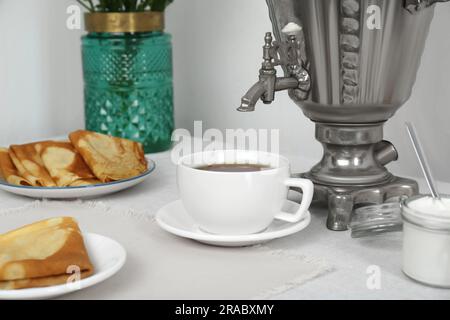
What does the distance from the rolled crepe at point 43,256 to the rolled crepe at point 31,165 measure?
23 centimetres

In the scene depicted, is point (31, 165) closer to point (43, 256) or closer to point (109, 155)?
point (109, 155)

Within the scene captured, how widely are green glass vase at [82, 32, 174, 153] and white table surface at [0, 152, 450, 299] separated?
224 millimetres

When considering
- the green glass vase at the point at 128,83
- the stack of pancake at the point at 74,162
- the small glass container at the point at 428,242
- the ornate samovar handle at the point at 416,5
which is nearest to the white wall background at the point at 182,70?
the green glass vase at the point at 128,83

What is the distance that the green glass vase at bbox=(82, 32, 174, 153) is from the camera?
43.2 inches

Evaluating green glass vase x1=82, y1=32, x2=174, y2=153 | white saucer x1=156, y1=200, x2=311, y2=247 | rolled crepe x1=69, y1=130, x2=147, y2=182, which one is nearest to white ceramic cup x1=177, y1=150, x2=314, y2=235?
white saucer x1=156, y1=200, x2=311, y2=247

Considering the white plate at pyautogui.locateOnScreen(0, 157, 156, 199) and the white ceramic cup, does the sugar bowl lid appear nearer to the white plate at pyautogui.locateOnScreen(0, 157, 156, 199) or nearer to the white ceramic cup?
the white ceramic cup

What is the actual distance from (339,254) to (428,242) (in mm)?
106

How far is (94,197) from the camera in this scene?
86 cm

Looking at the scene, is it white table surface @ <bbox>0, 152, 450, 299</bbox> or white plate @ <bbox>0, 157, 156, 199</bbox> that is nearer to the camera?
white table surface @ <bbox>0, 152, 450, 299</bbox>

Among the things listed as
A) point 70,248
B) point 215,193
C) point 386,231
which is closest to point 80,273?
point 70,248

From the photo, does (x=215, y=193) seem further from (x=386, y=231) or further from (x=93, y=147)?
(x=93, y=147)

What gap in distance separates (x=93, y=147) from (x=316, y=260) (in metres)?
0.38
